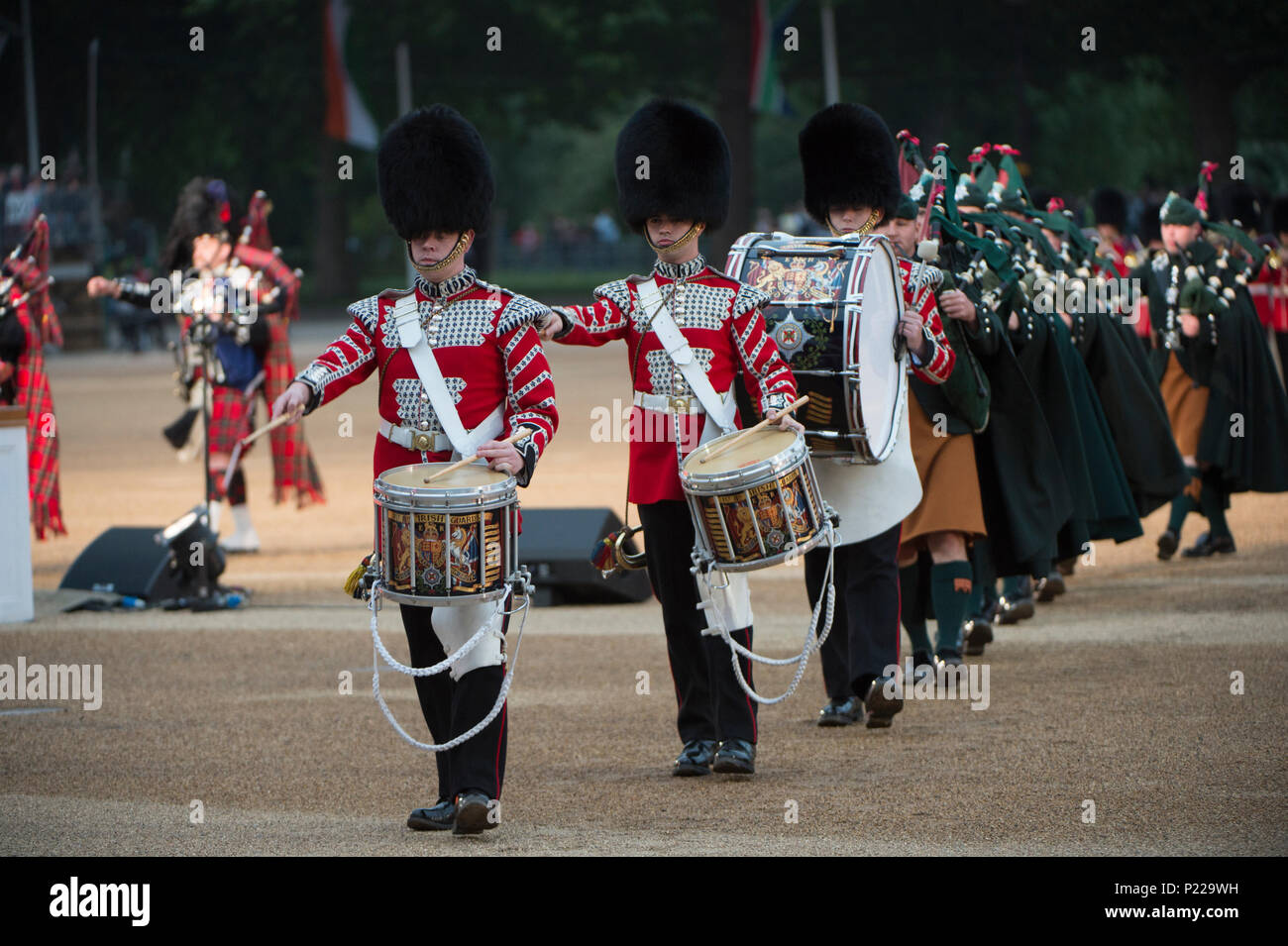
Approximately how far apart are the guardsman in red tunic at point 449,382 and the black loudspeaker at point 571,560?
3.60 meters

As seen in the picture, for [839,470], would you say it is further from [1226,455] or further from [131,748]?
[1226,455]

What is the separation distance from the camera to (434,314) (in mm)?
5543

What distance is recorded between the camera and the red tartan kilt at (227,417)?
1106cm

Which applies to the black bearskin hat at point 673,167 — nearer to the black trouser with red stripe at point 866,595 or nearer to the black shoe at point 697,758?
the black trouser with red stripe at point 866,595

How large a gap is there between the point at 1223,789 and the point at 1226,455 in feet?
17.2

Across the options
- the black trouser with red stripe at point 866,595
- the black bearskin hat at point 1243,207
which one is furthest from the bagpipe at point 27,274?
the black bearskin hat at point 1243,207

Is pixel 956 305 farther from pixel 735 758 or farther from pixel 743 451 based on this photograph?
pixel 735 758

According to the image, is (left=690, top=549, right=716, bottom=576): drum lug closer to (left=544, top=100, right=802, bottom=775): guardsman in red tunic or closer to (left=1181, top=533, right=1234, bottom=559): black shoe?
(left=544, top=100, right=802, bottom=775): guardsman in red tunic

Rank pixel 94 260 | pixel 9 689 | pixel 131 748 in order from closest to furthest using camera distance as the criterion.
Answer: pixel 131 748 → pixel 9 689 → pixel 94 260

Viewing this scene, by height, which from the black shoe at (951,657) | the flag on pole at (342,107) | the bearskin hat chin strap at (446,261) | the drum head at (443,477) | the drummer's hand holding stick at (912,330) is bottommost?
the black shoe at (951,657)

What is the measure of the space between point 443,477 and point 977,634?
339 cm

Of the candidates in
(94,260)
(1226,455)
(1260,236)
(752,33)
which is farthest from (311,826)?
(752,33)

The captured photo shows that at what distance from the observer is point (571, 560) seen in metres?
9.32

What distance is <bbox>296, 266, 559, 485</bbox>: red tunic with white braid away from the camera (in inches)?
216
